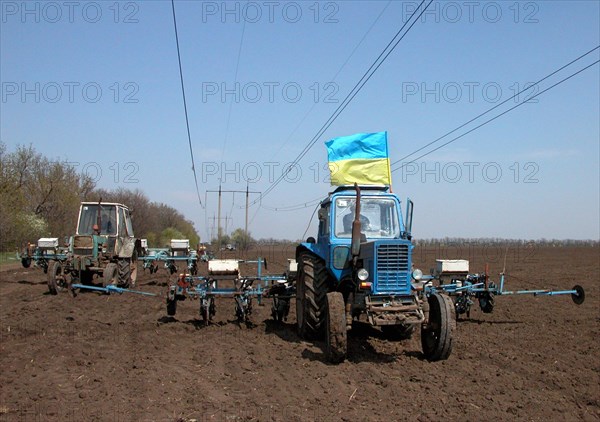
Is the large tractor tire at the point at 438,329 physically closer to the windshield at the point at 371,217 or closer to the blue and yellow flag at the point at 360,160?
the windshield at the point at 371,217

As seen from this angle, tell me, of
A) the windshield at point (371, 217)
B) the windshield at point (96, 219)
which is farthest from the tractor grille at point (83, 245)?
the windshield at point (371, 217)

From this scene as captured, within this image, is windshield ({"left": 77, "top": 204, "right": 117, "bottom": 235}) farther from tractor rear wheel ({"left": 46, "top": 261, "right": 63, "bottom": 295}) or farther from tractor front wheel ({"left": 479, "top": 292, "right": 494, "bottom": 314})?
tractor front wheel ({"left": 479, "top": 292, "right": 494, "bottom": 314})

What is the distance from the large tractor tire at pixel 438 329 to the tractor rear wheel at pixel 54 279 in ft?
37.8

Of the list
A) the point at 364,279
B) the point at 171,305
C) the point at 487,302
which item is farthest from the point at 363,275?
the point at 487,302

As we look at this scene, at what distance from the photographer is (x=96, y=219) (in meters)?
17.9

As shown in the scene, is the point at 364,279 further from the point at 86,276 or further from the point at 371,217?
the point at 86,276

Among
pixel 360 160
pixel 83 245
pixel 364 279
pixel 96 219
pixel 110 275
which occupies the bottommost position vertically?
pixel 110 275

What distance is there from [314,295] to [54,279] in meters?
10.1

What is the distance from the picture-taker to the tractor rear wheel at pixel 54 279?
1619cm

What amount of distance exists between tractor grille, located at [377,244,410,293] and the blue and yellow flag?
2.32 m

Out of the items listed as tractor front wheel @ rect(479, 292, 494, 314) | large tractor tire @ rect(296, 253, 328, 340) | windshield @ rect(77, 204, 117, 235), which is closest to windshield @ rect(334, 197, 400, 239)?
large tractor tire @ rect(296, 253, 328, 340)

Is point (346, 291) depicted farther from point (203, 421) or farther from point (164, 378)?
point (203, 421)

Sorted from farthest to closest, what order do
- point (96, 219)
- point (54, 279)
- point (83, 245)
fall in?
1. point (96, 219)
2. point (83, 245)
3. point (54, 279)

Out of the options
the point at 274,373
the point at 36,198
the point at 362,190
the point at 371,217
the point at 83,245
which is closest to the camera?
the point at 274,373
